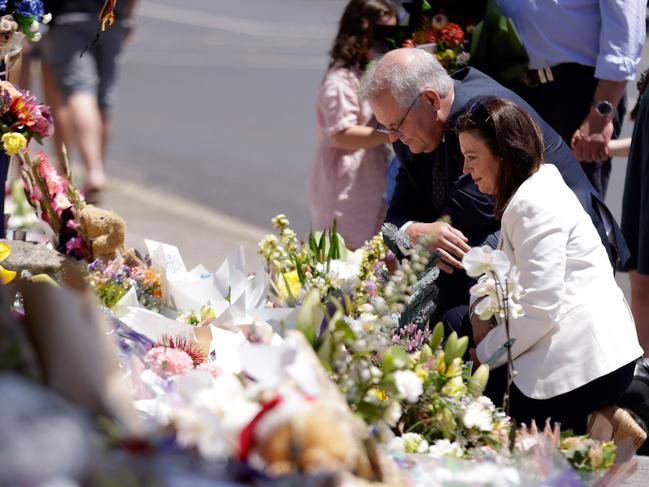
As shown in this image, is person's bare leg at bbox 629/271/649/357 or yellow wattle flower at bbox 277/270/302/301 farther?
person's bare leg at bbox 629/271/649/357

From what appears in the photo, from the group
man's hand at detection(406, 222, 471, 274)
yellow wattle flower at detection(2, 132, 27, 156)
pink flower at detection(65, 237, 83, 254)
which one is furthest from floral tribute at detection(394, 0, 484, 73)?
yellow wattle flower at detection(2, 132, 27, 156)

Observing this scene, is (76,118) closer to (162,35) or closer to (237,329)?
(237,329)

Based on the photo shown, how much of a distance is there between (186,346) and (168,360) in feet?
0.79

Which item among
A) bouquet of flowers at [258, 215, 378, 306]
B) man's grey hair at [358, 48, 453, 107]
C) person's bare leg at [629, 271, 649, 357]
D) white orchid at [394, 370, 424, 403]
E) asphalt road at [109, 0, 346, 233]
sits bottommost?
asphalt road at [109, 0, 346, 233]

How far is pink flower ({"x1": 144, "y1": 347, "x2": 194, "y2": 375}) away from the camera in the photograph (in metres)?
2.96

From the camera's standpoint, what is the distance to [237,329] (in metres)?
3.55

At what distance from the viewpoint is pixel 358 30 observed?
5.21 meters

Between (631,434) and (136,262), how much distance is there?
178cm

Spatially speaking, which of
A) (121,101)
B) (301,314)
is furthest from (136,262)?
(121,101)

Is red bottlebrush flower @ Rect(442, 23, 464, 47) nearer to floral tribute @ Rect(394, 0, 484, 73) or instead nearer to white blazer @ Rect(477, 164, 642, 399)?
floral tribute @ Rect(394, 0, 484, 73)

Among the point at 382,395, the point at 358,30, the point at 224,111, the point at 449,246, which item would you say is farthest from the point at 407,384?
the point at 224,111

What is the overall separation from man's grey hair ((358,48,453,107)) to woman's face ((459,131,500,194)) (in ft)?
1.77

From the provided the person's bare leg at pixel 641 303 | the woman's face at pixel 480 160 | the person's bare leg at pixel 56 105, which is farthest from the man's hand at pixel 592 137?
the person's bare leg at pixel 56 105

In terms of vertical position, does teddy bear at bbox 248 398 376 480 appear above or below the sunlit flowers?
above
